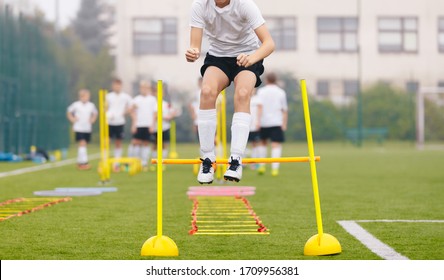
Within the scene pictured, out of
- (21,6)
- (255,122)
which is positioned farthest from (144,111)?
(21,6)

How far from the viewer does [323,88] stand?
4672 cm

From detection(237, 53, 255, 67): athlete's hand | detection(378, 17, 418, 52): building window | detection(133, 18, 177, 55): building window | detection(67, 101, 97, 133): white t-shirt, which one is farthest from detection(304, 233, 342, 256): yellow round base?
detection(378, 17, 418, 52): building window

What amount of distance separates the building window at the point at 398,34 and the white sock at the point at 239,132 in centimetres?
3991

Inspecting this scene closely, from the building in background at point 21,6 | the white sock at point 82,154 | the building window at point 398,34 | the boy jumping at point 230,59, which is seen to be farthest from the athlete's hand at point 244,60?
the building window at point 398,34

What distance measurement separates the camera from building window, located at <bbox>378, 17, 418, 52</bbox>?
1817 inches

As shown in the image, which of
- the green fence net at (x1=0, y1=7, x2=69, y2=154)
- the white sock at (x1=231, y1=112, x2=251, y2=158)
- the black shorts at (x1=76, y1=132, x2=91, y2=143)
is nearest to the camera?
the white sock at (x1=231, y1=112, x2=251, y2=158)

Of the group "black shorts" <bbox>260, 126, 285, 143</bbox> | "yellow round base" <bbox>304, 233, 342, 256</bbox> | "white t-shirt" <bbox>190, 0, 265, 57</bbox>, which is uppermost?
"white t-shirt" <bbox>190, 0, 265, 57</bbox>

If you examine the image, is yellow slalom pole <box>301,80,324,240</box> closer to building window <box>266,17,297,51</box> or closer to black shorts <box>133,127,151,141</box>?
black shorts <box>133,127,151,141</box>

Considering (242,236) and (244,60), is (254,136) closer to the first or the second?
(242,236)

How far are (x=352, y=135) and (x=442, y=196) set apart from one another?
28068 mm

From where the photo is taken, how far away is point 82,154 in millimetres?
19969

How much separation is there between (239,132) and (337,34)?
39.8 m

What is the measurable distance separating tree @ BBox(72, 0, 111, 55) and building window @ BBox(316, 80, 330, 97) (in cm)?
3060

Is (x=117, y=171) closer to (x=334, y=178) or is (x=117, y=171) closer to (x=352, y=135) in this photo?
(x=334, y=178)
